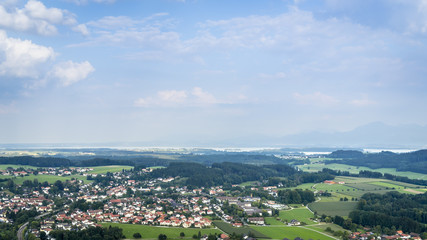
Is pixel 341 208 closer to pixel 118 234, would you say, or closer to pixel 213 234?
pixel 213 234

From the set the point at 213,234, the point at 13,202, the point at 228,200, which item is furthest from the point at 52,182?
the point at 213,234

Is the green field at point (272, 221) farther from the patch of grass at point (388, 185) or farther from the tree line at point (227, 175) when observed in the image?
the patch of grass at point (388, 185)

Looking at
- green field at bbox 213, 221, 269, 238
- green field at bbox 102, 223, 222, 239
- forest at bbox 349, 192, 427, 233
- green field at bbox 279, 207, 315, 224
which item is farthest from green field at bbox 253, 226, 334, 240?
forest at bbox 349, 192, 427, 233

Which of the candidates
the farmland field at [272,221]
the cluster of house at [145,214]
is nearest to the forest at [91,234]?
the cluster of house at [145,214]

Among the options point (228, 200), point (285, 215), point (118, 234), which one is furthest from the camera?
point (228, 200)

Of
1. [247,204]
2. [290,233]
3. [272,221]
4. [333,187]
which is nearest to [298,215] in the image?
[272,221]
